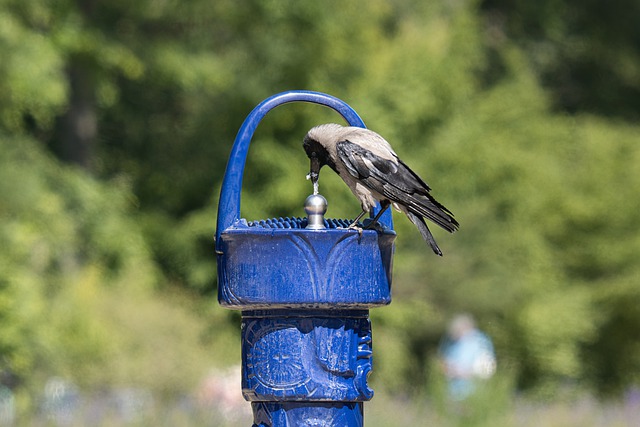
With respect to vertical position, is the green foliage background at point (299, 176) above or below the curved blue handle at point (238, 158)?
above

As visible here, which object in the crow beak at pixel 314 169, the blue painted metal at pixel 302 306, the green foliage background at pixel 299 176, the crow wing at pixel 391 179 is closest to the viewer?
the blue painted metal at pixel 302 306

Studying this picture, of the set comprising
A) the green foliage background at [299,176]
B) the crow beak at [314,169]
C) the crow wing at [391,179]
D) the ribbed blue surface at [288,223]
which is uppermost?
the green foliage background at [299,176]

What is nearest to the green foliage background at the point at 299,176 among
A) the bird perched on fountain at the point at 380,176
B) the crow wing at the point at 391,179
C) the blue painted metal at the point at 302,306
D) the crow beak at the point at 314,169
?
the crow beak at the point at 314,169

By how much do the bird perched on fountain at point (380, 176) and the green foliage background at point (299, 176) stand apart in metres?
8.43

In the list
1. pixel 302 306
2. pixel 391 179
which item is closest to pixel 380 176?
pixel 391 179

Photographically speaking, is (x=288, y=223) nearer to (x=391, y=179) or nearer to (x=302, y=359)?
(x=391, y=179)

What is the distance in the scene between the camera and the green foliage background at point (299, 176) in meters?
14.8

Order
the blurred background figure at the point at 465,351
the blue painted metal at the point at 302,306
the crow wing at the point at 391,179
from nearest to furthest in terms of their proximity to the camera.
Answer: the blue painted metal at the point at 302,306 < the crow wing at the point at 391,179 < the blurred background figure at the point at 465,351

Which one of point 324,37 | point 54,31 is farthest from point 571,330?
point 54,31

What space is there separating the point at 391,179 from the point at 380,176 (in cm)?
5

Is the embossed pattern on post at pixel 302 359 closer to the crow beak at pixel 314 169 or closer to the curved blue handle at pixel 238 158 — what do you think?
the curved blue handle at pixel 238 158

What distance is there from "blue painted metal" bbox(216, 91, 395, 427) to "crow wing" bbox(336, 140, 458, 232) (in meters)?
0.18

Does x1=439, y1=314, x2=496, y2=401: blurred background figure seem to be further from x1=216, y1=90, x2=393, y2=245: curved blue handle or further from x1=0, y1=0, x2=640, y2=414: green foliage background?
x1=216, y1=90, x2=393, y2=245: curved blue handle

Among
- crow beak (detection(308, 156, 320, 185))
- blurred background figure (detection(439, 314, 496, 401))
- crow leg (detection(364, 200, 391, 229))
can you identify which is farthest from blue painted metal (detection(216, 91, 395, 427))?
blurred background figure (detection(439, 314, 496, 401))
